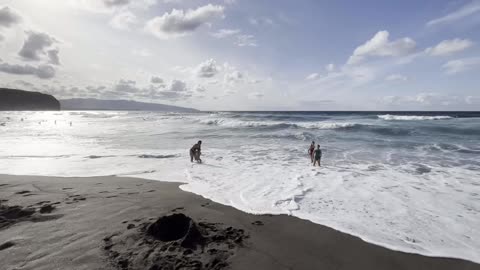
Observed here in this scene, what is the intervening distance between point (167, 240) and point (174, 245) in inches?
13.0

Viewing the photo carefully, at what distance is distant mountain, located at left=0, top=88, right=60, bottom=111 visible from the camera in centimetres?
14229

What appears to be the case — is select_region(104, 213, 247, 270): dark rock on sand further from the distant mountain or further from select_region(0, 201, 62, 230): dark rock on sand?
the distant mountain

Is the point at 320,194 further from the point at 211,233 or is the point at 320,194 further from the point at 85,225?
the point at 85,225

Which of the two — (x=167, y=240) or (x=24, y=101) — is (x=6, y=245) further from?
(x=24, y=101)

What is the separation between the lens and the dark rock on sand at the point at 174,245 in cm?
387

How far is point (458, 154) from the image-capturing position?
632 inches

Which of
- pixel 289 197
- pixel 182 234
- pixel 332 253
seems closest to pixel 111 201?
pixel 182 234

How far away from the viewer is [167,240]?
4484 millimetres

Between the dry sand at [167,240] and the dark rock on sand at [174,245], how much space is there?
0.05ft

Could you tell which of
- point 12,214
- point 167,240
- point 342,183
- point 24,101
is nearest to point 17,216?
point 12,214

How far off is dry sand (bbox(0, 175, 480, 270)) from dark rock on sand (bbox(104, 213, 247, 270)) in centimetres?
1

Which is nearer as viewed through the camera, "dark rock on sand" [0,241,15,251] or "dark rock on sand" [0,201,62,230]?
"dark rock on sand" [0,241,15,251]

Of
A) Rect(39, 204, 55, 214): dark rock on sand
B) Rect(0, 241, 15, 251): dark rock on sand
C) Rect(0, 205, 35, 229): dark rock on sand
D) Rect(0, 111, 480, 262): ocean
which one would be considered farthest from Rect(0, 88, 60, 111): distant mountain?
Rect(0, 241, 15, 251): dark rock on sand

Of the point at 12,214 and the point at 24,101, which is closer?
the point at 12,214
